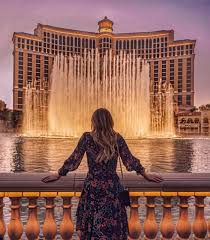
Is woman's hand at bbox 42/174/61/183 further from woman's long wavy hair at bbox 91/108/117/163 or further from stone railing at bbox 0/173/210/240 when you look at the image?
woman's long wavy hair at bbox 91/108/117/163

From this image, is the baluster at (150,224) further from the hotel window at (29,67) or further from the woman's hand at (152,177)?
the hotel window at (29,67)

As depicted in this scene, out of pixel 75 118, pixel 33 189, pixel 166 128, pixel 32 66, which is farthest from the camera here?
pixel 32 66

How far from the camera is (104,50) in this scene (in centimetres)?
12306

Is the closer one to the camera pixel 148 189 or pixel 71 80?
pixel 148 189

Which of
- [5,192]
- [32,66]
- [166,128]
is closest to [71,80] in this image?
[166,128]

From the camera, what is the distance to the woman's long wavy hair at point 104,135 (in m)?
3.11

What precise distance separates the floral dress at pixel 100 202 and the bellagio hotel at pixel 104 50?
11331cm

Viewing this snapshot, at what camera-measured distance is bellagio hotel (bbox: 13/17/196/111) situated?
11638 centimetres

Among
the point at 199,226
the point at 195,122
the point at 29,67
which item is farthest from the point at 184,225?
the point at 29,67

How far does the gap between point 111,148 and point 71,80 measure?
39.7 m

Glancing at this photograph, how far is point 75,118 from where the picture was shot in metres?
40.2

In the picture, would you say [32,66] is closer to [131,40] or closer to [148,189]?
[131,40]

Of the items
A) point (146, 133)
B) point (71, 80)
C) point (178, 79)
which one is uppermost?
point (178, 79)

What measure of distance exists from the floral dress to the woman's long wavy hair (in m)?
0.05
